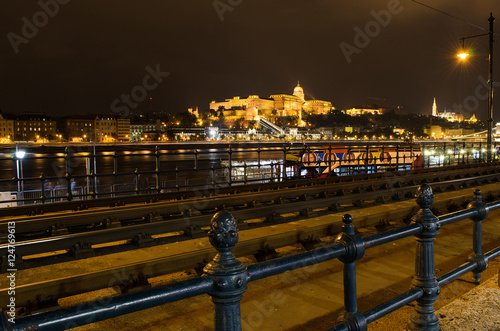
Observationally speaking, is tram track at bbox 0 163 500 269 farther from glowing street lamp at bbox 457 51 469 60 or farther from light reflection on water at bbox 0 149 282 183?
glowing street lamp at bbox 457 51 469 60

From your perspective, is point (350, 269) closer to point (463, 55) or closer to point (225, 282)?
point (225, 282)

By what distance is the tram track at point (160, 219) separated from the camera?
6.14 metres

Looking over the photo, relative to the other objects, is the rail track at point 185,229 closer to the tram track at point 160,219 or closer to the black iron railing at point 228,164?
the tram track at point 160,219

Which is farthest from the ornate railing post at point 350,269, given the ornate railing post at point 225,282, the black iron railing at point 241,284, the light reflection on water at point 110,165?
the light reflection on water at point 110,165

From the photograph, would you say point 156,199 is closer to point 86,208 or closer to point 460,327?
point 86,208

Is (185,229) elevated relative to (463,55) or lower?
lower

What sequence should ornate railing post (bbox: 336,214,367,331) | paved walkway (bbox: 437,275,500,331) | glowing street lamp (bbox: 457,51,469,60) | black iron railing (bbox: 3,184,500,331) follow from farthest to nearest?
glowing street lamp (bbox: 457,51,469,60) < paved walkway (bbox: 437,275,500,331) < ornate railing post (bbox: 336,214,367,331) < black iron railing (bbox: 3,184,500,331)

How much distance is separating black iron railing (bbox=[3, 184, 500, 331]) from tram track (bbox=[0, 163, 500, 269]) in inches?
193

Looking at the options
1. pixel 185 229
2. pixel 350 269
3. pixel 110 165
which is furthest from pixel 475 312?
pixel 110 165

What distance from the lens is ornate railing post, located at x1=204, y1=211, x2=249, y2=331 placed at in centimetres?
169

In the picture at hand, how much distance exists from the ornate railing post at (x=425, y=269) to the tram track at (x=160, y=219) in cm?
499

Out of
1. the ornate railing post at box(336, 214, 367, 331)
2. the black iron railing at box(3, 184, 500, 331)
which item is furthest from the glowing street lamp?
the ornate railing post at box(336, 214, 367, 331)

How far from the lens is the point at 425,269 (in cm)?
297

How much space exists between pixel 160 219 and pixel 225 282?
702 cm
